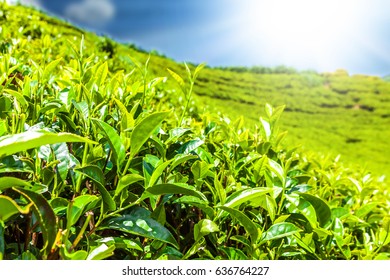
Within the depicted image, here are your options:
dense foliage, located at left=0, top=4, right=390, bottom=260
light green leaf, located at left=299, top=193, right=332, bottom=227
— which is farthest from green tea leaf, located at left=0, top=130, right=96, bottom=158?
light green leaf, located at left=299, top=193, right=332, bottom=227

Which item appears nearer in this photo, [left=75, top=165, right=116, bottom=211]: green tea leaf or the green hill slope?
[left=75, top=165, right=116, bottom=211]: green tea leaf

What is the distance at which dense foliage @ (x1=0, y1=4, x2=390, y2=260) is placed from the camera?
0.89m

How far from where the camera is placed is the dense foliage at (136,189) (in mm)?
894

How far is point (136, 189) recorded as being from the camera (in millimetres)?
1196

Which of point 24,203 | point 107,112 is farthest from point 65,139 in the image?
point 107,112

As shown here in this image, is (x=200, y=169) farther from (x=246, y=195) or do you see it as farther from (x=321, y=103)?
(x=321, y=103)

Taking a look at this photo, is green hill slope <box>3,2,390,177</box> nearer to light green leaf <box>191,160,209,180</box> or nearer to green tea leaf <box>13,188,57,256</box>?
light green leaf <box>191,160,209,180</box>

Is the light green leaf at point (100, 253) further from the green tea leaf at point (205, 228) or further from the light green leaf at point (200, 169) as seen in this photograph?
the light green leaf at point (200, 169)

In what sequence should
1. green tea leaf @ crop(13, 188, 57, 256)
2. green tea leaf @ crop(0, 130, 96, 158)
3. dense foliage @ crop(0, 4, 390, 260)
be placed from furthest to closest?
dense foliage @ crop(0, 4, 390, 260)
green tea leaf @ crop(13, 188, 57, 256)
green tea leaf @ crop(0, 130, 96, 158)

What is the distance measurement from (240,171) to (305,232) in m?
0.29

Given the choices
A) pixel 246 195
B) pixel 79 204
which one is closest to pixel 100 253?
pixel 79 204

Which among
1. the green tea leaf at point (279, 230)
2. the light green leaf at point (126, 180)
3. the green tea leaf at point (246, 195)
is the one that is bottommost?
the green tea leaf at point (279, 230)

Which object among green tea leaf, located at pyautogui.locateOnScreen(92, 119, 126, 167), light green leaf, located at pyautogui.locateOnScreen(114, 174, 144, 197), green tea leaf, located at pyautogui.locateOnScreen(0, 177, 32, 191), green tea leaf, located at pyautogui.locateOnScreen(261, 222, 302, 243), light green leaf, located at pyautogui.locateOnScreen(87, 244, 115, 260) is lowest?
green tea leaf, located at pyautogui.locateOnScreen(261, 222, 302, 243)

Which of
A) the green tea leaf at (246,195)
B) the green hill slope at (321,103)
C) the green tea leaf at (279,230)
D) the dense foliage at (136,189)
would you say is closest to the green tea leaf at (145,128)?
the dense foliage at (136,189)
